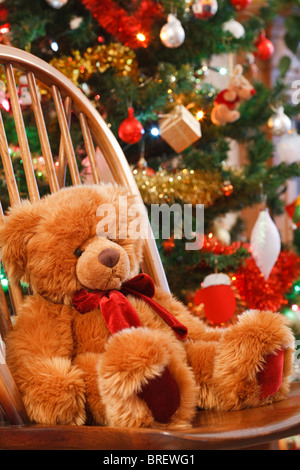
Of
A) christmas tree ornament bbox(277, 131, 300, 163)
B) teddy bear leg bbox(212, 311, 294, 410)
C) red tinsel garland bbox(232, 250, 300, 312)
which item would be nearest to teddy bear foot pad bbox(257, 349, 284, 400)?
teddy bear leg bbox(212, 311, 294, 410)

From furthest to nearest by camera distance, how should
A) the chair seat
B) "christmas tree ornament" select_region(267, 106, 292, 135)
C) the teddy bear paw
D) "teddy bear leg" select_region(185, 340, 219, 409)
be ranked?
1. "christmas tree ornament" select_region(267, 106, 292, 135)
2. "teddy bear leg" select_region(185, 340, 219, 409)
3. the teddy bear paw
4. the chair seat

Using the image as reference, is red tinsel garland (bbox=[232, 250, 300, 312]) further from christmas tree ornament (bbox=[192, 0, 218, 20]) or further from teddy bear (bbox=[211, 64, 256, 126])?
christmas tree ornament (bbox=[192, 0, 218, 20])

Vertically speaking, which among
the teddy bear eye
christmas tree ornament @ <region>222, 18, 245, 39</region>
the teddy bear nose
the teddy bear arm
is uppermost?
christmas tree ornament @ <region>222, 18, 245, 39</region>

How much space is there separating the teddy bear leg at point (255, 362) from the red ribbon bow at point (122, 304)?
0.08 meters

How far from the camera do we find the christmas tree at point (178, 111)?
1.33 meters

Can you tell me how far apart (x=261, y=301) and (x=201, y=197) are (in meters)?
0.33

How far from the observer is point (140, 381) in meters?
0.55

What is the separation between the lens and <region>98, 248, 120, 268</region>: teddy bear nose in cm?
69

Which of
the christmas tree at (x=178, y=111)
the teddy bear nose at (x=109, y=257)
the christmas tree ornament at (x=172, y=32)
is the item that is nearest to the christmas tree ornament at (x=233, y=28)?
the christmas tree at (x=178, y=111)

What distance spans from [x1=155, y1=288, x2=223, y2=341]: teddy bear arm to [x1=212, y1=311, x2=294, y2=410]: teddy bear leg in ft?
0.24

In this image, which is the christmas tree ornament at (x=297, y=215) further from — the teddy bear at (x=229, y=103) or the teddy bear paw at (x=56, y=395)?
the teddy bear paw at (x=56, y=395)

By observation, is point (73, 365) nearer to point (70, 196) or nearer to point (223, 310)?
point (70, 196)

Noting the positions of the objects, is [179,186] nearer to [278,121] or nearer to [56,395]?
[278,121]
